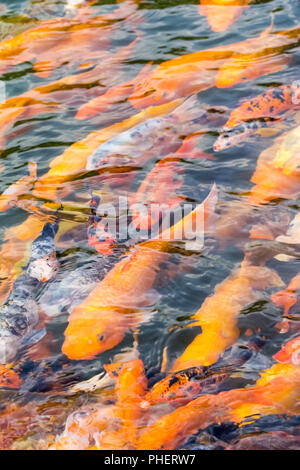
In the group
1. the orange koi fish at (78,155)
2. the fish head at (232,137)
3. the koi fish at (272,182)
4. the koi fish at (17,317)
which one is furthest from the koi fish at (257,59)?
the koi fish at (17,317)

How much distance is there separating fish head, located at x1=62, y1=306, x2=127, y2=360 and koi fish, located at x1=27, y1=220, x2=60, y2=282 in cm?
54

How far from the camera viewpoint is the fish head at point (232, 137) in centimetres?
506

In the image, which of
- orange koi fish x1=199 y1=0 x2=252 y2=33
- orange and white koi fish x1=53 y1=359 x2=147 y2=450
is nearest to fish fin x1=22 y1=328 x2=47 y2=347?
orange and white koi fish x1=53 y1=359 x2=147 y2=450

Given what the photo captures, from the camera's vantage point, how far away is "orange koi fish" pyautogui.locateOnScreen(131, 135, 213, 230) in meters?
4.39

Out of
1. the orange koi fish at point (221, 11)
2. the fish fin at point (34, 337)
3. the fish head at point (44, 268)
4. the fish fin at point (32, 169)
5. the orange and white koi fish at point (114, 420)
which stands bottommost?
the orange and white koi fish at point (114, 420)

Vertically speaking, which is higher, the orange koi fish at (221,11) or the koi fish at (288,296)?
the orange koi fish at (221,11)

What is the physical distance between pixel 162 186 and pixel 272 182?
0.95m

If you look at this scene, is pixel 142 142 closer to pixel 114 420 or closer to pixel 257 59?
pixel 257 59

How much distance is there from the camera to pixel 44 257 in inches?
163

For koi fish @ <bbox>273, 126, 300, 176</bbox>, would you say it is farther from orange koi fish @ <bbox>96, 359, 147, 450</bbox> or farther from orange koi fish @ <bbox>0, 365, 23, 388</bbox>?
orange koi fish @ <bbox>0, 365, 23, 388</bbox>

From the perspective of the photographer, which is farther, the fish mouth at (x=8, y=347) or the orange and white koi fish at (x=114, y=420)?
the fish mouth at (x=8, y=347)

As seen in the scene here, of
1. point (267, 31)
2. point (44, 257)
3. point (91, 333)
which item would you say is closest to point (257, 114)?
point (267, 31)

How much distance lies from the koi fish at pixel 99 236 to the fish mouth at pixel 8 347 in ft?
3.18

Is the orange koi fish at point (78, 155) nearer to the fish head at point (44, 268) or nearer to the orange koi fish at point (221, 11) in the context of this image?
the fish head at point (44, 268)
